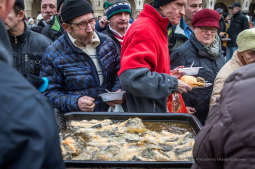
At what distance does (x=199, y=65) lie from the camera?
3045 mm

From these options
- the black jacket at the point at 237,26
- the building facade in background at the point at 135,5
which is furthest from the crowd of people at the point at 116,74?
the building facade in background at the point at 135,5

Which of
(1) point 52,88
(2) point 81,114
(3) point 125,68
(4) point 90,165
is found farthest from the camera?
(1) point 52,88

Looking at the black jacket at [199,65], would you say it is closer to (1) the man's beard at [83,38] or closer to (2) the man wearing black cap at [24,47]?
(1) the man's beard at [83,38]

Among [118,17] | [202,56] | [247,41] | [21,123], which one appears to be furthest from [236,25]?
[21,123]

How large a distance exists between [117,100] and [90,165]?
3.07ft

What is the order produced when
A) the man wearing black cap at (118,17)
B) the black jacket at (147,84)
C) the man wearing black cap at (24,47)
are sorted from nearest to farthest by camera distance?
the black jacket at (147,84) < the man wearing black cap at (24,47) < the man wearing black cap at (118,17)

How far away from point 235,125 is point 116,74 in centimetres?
203

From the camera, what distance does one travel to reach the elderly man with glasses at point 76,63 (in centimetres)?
240

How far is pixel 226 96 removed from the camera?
2.69 ft

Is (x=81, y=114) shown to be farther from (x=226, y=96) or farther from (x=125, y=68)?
(x=226, y=96)

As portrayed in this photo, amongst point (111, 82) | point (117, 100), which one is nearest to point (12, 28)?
point (111, 82)

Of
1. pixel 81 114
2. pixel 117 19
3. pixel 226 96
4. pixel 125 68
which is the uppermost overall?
pixel 117 19

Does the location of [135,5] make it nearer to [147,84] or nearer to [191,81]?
[191,81]

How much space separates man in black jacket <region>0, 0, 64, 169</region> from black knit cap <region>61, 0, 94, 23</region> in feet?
5.69
